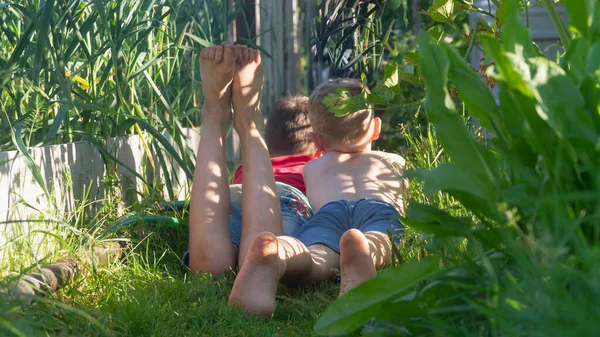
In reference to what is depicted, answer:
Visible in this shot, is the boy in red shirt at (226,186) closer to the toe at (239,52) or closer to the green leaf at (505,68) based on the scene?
the toe at (239,52)

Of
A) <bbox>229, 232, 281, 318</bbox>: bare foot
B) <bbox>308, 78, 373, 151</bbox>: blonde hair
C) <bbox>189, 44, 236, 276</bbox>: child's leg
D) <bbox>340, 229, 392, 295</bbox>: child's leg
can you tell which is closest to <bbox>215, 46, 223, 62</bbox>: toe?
<bbox>189, 44, 236, 276</bbox>: child's leg

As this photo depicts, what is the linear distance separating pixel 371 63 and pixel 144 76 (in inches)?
45.2

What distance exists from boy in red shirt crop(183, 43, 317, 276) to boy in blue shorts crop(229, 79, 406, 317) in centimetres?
10

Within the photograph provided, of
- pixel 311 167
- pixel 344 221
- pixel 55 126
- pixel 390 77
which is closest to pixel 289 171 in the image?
pixel 311 167

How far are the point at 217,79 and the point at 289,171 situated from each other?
2.25 ft

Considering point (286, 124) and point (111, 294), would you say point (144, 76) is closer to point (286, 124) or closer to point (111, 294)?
point (286, 124)

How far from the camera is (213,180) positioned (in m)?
2.42

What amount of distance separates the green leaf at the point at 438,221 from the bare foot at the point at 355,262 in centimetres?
60

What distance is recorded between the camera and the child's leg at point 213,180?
2.33 metres

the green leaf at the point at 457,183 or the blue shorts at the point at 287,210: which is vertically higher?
the green leaf at the point at 457,183

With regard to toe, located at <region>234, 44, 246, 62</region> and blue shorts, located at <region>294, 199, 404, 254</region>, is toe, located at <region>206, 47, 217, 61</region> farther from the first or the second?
blue shorts, located at <region>294, 199, 404, 254</region>

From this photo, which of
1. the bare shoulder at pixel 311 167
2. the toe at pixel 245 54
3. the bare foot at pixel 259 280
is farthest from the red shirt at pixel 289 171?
the bare foot at pixel 259 280

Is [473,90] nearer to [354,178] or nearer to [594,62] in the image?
[594,62]

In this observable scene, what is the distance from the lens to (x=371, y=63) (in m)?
3.65
